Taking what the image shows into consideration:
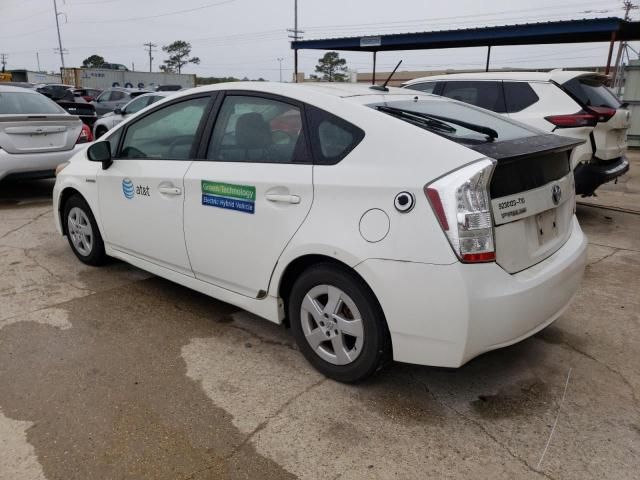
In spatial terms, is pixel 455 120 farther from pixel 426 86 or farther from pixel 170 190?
pixel 426 86

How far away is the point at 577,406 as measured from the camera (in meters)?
2.70

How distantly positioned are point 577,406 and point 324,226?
1612 mm

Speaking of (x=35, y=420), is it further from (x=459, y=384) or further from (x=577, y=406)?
(x=577, y=406)

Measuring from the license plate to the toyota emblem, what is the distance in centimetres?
5

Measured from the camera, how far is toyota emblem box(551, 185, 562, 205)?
2801mm

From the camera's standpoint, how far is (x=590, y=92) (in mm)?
6113

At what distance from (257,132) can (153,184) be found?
0.97 meters

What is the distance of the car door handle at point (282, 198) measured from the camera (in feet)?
9.19

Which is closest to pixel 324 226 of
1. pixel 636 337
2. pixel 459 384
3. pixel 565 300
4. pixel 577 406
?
pixel 459 384

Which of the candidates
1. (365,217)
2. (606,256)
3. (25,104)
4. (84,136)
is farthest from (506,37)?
(365,217)

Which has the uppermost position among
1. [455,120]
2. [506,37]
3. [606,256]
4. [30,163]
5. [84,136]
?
[506,37]

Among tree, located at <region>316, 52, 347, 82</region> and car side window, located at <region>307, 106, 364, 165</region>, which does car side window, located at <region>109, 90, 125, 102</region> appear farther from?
tree, located at <region>316, 52, 347, 82</region>

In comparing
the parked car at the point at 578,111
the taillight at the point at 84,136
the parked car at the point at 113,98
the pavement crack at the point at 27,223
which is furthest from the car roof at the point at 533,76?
the parked car at the point at 113,98

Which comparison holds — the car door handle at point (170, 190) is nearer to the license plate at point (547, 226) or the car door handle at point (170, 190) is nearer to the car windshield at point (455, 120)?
the car windshield at point (455, 120)
